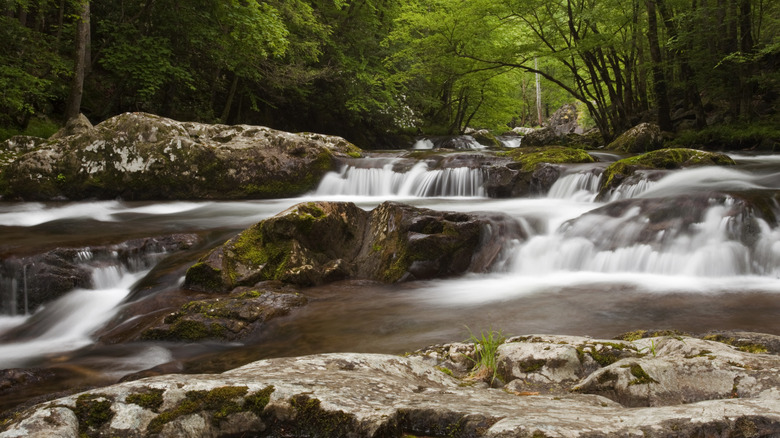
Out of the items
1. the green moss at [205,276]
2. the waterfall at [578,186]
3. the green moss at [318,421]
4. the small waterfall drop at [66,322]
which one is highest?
the waterfall at [578,186]

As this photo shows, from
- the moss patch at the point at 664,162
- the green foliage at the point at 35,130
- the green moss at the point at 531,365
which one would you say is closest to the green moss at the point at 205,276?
the green moss at the point at 531,365

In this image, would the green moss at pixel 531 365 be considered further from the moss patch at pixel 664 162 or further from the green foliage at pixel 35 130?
the green foliage at pixel 35 130

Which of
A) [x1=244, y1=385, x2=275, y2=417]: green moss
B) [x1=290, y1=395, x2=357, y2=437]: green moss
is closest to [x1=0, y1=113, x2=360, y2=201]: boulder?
[x1=244, y1=385, x2=275, y2=417]: green moss

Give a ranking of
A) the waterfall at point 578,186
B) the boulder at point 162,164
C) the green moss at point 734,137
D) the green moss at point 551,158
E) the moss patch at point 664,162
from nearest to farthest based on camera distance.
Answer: the moss patch at point 664,162 < the waterfall at point 578,186 < the boulder at point 162,164 < the green moss at point 551,158 < the green moss at point 734,137

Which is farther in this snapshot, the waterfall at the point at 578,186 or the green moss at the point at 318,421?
the waterfall at the point at 578,186

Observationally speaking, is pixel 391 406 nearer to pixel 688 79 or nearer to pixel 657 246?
pixel 657 246

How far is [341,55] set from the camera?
20500 millimetres

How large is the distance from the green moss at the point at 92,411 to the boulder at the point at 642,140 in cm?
1592

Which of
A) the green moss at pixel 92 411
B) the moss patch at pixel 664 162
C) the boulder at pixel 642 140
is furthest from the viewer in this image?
the boulder at pixel 642 140

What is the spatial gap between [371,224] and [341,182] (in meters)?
5.61

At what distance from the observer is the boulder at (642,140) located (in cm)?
1496

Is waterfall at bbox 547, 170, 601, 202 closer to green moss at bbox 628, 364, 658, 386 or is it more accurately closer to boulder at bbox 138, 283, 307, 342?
boulder at bbox 138, 283, 307, 342

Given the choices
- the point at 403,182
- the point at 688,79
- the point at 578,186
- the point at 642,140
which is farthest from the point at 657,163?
the point at 688,79

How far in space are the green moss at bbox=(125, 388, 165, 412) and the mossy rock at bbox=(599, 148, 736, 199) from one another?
375 inches
